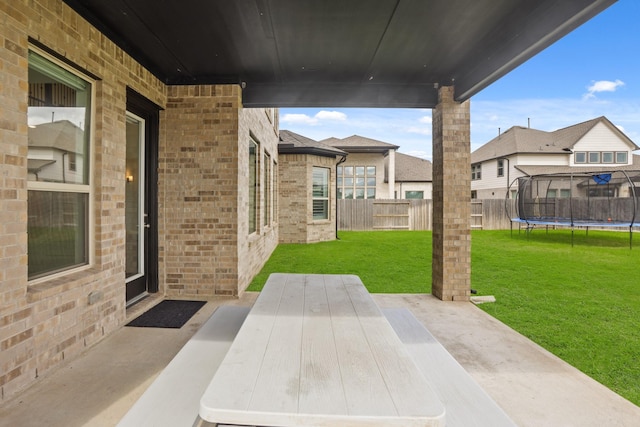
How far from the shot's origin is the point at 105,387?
229 cm

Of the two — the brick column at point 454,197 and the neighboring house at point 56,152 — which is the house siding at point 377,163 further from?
the neighboring house at point 56,152

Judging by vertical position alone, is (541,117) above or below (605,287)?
above

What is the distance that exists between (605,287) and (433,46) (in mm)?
5083

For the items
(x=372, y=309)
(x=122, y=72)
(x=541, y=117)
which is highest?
(x=541, y=117)

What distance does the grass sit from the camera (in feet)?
9.87

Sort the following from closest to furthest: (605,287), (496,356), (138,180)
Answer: (496,356), (138,180), (605,287)

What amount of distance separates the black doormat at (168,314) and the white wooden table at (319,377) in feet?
7.07

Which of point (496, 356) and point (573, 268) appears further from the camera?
point (573, 268)

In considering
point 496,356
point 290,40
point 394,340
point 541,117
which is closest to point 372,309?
point 394,340

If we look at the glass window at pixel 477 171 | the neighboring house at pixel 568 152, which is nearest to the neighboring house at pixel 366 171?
the neighboring house at pixel 568 152

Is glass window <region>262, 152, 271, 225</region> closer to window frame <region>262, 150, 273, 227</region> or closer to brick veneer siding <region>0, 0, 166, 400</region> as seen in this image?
window frame <region>262, 150, 273, 227</region>

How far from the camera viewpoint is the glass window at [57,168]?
2467mm

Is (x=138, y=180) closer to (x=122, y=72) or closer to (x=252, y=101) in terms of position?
(x=122, y=72)

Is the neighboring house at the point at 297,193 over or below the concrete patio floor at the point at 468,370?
over
